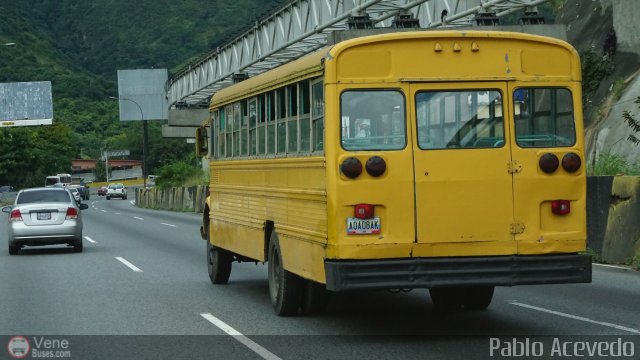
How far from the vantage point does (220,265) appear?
53.4 feet

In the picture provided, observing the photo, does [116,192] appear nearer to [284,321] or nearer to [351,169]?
[284,321]

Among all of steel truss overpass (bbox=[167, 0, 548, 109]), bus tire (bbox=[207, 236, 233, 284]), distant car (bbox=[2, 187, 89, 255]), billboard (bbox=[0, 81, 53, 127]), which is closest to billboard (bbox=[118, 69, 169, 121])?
billboard (bbox=[0, 81, 53, 127])

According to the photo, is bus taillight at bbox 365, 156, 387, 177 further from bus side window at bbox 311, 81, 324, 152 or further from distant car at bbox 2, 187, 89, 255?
distant car at bbox 2, 187, 89, 255

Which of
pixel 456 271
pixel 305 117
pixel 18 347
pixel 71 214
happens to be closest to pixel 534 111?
pixel 456 271

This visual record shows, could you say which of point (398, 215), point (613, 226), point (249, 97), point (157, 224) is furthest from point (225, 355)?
point (157, 224)

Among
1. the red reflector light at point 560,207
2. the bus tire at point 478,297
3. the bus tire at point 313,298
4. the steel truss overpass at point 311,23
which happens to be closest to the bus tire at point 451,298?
the bus tire at point 478,297

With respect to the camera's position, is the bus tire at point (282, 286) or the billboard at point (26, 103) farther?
the billboard at point (26, 103)

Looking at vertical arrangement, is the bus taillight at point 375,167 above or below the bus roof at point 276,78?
below

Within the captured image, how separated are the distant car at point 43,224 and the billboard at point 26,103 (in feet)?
219

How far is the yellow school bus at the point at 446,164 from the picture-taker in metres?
10.1

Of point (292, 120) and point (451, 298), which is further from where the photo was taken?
point (451, 298)

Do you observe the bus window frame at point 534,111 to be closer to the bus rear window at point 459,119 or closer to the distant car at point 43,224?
the bus rear window at point 459,119

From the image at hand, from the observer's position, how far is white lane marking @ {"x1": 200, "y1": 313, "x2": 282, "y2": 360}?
9625mm

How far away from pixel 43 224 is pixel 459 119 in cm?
1588
